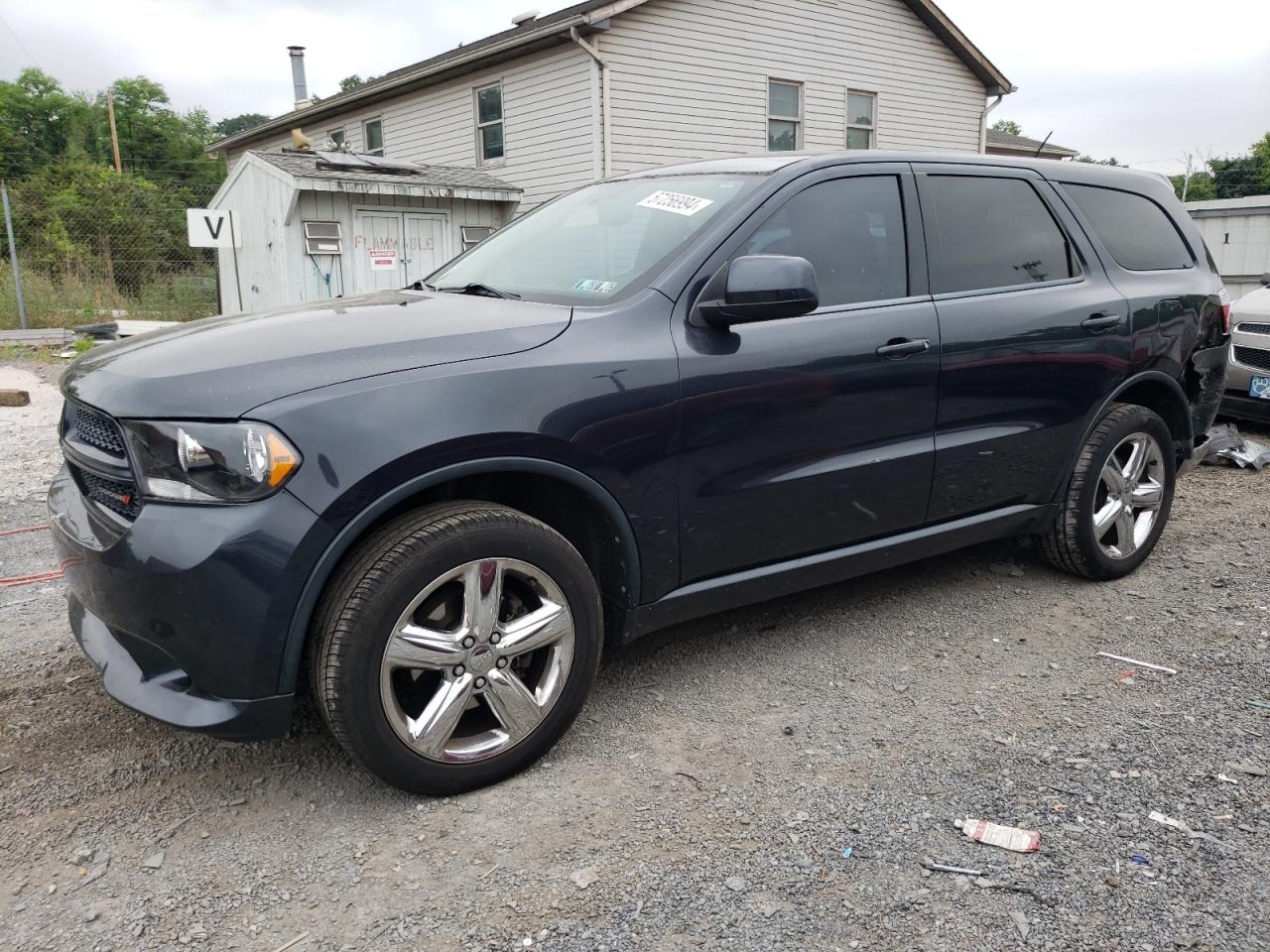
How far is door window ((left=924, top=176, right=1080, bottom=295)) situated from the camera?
12.2ft

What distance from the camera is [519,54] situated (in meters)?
16.2

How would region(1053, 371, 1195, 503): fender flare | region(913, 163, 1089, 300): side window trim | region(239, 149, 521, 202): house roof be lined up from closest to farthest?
1. region(913, 163, 1089, 300): side window trim
2. region(1053, 371, 1195, 503): fender flare
3. region(239, 149, 521, 202): house roof

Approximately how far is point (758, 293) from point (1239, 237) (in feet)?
51.3

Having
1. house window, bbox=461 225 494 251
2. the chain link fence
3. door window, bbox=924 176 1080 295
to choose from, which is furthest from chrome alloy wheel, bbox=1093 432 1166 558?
the chain link fence

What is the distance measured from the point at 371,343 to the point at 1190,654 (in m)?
3.12

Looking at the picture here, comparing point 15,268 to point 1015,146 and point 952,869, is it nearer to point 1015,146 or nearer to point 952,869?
point 952,869

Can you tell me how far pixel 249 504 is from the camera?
235 cm

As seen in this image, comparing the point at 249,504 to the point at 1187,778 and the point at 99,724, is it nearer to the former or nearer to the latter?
the point at 99,724

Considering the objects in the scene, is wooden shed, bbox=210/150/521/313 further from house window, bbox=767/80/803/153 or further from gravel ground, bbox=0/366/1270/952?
gravel ground, bbox=0/366/1270/952

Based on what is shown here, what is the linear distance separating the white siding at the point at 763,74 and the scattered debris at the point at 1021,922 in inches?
576

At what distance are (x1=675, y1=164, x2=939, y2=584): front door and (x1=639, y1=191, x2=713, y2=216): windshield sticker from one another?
0.73 feet

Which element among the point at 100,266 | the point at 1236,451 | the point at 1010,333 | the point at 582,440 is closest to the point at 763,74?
the point at 100,266

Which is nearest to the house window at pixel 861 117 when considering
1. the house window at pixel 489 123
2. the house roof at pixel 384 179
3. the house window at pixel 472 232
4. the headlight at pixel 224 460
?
the house window at pixel 489 123

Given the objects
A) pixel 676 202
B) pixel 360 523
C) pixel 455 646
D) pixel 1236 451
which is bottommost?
pixel 1236 451
